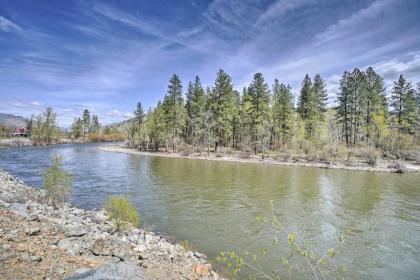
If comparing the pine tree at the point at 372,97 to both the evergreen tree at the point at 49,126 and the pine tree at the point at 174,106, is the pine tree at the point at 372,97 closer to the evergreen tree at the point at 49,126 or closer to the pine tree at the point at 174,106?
the pine tree at the point at 174,106

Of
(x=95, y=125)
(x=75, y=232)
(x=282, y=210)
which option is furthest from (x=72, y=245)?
(x=95, y=125)

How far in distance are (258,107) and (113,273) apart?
5754cm

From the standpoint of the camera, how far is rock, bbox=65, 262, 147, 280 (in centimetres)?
614

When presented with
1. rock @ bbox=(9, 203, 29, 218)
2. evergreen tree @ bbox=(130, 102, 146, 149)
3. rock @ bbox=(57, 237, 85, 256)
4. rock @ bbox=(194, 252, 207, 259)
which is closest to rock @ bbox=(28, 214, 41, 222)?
rock @ bbox=(9, 203, 29, 218)

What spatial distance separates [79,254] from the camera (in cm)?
866

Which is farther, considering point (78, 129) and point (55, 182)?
point (78, 129)

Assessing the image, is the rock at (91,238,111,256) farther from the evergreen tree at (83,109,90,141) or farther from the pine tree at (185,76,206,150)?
the evergreen tree at (83,109,90,141)

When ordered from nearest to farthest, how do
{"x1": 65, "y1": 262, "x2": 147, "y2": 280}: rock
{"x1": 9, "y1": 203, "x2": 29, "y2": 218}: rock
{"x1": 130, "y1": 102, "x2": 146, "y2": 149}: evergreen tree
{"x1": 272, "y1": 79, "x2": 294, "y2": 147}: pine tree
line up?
{"x1": 65, "y1": 262, "x2": 147, "y2": 280}: rock
{"x1": 9, "y1": 203, "x2": 29, "y2": 218}: rock
{"x1": 272, "y1": 79, "x2": 294, "y2": 147}: pine tree
{"x1": 130, "y1": 102, "x2": 146, "y2": 149}: evergreen tree

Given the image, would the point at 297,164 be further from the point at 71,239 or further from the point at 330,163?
the point at 71,239

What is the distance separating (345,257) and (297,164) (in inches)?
1398

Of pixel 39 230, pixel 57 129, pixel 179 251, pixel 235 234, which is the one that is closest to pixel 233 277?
pixel 179 251

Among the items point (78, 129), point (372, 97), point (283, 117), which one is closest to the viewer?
point (372, 97)

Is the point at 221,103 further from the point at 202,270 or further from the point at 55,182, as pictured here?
the point at 202,270

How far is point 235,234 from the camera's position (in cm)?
Result: 1442
